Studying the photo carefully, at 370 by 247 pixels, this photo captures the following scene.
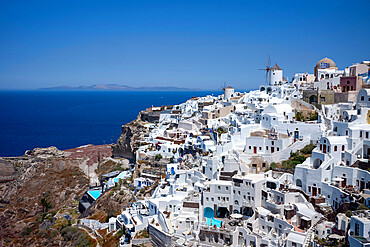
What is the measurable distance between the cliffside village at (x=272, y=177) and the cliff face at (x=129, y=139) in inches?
403

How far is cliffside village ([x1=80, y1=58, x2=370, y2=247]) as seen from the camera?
23906 millimetres

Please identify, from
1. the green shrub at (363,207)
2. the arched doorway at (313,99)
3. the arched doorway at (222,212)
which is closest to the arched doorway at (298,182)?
the arched doorway at (222,212)

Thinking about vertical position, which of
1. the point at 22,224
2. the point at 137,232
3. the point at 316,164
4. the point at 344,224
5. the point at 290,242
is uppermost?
the point at 316,164

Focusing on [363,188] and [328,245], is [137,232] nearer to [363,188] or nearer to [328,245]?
[328,245]

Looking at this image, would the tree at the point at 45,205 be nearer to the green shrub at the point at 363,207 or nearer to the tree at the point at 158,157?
the tree at the point at 158,157

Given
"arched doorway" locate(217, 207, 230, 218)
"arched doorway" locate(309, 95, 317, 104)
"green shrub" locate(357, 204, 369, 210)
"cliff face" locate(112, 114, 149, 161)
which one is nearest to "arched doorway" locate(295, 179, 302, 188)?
"arched doorway" locate(217, 207, 230, 218)

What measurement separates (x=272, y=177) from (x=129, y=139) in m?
33.9

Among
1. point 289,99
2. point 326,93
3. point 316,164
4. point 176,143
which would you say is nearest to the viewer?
point 316,164

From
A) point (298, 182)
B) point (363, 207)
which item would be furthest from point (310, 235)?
point (298, 182)

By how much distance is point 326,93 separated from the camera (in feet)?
129

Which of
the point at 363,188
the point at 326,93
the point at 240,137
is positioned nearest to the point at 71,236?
the point at 240,137

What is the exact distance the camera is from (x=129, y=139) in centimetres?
5891

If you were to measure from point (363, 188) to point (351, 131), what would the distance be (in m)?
5.37

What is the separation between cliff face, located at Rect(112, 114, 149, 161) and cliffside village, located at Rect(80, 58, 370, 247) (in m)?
10.2
